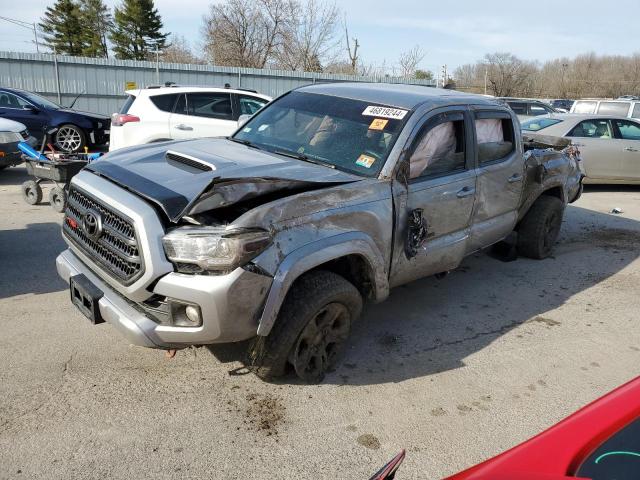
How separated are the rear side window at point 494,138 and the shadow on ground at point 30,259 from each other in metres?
3.98

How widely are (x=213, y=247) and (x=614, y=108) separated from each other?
16148mm

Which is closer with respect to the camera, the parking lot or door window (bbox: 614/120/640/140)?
the parking lot

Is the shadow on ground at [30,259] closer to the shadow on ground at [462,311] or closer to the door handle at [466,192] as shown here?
the shadow on ground at [462,311]

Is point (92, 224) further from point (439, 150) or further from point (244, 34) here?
point (244, 34)

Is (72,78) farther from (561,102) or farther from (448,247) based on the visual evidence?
(561,102)

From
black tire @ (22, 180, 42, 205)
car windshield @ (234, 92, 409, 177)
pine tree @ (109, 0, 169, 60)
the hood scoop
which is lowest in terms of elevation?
black tire @ (22, 180, 42, 205)

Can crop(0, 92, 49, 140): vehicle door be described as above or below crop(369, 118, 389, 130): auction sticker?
below

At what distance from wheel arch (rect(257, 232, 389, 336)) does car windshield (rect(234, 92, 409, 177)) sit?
1.94 ft

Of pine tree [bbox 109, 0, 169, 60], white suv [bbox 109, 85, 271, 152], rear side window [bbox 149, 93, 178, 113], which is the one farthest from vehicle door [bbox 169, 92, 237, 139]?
pine tree [bbox 109, 0, 169, 60]

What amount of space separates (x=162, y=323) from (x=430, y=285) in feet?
10.4

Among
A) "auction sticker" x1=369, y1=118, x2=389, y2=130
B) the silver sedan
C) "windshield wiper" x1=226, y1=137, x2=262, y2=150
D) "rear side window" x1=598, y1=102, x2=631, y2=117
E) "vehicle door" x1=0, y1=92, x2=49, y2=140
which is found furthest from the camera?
"rear side window" x1=598, y1=102, x2=631, y2=117

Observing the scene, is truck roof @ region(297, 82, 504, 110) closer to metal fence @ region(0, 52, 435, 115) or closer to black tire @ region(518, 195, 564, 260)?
black tire @ region(518, 195, 564, 260)

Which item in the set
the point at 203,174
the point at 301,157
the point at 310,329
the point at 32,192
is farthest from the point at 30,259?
the point at 310,329

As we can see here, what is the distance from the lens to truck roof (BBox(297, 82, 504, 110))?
420 centimetres
